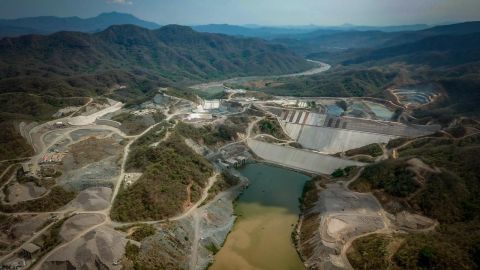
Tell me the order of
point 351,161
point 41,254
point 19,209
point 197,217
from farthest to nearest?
point 351,161 → point 197,217 → point 19,209 → point 41,254

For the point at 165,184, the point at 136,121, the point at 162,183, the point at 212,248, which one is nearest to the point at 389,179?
the point at 212,248

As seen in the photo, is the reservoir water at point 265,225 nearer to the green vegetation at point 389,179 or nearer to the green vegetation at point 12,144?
the green vegetation at point 389,179

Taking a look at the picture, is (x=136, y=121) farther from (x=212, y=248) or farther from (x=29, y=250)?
(x=29, y=250)

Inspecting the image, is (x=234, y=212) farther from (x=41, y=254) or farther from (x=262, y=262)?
(x=41, y=254)

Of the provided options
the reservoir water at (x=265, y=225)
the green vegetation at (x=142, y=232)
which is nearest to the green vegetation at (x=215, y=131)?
the reservoir water at (x=265, y=225)

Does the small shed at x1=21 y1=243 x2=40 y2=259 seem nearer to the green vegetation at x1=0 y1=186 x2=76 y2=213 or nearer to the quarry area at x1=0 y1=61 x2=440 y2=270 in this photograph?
the quarry area at x1=0 y1=61 x2=440 y2=270

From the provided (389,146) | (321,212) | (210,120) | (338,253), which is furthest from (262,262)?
(210,120)
